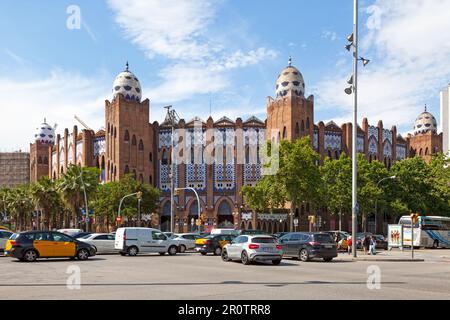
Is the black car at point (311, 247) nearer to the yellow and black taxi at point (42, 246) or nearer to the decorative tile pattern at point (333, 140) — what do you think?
the yellow and black taxi at point (42, 246)

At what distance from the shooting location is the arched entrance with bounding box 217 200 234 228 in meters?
82.0

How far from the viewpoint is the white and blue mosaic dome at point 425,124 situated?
10081 centimetres

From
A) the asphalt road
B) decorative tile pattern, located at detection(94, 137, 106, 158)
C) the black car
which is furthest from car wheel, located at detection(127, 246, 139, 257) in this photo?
decorative tile pattern, located at detection(94, 137, 106, 158)

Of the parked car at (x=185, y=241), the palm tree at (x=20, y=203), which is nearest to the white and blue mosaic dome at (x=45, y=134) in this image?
the palm tree at (x=20, y=203)

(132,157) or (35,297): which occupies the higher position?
(132,157)

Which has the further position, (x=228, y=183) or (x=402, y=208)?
(x=228, y=183)

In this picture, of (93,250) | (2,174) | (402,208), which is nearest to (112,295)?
(93,250)

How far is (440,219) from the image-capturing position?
52.8 metres

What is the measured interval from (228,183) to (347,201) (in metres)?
23.6

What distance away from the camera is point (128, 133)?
81.2 m

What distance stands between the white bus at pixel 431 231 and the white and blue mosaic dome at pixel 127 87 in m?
45.5

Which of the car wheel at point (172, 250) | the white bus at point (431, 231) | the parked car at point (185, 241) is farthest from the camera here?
the white bus at point (431, 231)

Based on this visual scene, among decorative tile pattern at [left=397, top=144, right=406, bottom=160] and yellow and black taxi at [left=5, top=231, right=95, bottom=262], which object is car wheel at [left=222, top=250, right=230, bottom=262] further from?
decorative tile pattern at [left=397, top=144, right=406, bottom=160]
